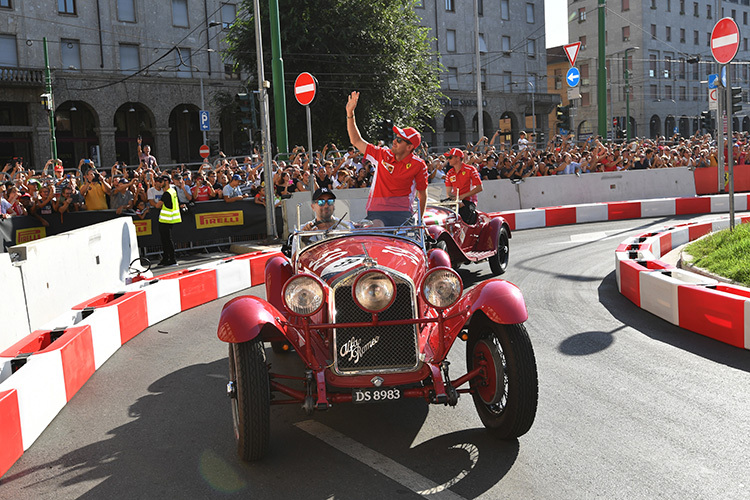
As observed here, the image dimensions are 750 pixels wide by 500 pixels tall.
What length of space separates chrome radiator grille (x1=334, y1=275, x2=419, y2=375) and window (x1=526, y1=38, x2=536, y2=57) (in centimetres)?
6230

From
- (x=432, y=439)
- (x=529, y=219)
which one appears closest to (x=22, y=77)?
(x=529, y=219)

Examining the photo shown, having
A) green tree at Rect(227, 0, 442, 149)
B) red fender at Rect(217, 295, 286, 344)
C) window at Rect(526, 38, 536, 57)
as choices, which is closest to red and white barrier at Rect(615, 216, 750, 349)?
red fender at Rect(217, 295, 286, 344)

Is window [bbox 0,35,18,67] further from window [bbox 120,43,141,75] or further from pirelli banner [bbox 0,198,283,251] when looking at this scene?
pirelli banner [bbox 0,198,283,251]

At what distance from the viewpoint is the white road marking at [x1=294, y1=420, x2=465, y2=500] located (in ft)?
13.2

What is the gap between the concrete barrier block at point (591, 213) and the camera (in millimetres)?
19672

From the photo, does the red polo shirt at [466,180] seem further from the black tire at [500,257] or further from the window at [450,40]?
the window at [450,40]

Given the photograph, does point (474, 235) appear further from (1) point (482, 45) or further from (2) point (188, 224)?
(1) point (482, 45)

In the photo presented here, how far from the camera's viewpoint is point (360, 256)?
17.0ft

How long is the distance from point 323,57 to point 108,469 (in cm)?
2982

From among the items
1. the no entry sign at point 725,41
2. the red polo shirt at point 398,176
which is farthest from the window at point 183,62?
the red polo shirt at point 398,176

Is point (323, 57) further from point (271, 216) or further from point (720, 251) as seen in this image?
point (720, 251)

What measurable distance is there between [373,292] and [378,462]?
1016 mm

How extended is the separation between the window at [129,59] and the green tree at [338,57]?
37.3 ft

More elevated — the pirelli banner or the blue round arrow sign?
the blue round arrow sign
